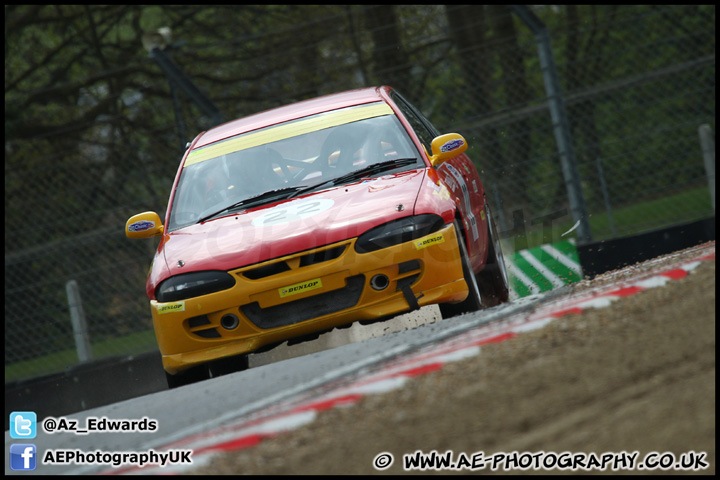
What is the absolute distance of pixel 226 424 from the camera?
369 cm

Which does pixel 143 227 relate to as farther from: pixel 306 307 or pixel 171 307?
pixel 306 307

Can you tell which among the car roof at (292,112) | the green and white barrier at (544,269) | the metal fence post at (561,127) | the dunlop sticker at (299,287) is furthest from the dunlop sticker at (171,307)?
the metal fence post at (561,127)

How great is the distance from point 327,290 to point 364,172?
101 centimetres

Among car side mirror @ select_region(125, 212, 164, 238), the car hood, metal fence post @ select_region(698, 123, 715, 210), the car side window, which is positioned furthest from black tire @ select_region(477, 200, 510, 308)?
metal fence post @ select_region(698, 123, 715, 210)

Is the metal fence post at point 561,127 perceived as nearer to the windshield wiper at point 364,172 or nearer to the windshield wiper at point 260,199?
the windshield wiper at point 364,172

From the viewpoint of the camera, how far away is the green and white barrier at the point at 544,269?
Result: 7188 mm

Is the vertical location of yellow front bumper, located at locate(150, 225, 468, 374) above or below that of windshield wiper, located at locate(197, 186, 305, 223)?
below

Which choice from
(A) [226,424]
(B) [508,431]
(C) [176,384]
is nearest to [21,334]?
(C) [176,384]

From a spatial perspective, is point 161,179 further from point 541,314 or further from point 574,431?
point 574,431

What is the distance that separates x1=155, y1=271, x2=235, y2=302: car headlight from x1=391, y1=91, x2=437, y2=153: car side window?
1.79 metres

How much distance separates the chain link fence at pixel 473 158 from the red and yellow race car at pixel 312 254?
11.6 ft

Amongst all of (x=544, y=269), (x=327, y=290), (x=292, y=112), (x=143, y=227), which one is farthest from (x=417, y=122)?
(x=327, y=290)

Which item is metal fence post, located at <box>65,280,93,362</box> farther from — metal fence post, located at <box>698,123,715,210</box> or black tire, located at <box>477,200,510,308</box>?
metal fence post, located at <box>698,123,715,210</box>

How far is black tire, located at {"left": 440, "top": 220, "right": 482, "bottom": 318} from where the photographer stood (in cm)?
521
